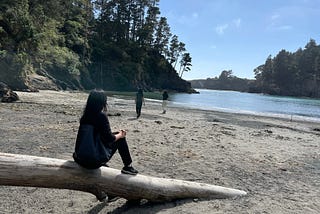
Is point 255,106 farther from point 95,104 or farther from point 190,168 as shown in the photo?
point 95,104

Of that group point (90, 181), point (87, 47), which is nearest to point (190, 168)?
point (90, 181)

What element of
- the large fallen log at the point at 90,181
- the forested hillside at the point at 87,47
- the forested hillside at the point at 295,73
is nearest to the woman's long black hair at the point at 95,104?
the large fallen log at the point at 90,181

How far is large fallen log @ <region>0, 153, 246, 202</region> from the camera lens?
13.6 ft

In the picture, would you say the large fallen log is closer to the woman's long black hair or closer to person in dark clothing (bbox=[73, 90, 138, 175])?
person in dark clothing (bbox=[73, 90, 138, 175])

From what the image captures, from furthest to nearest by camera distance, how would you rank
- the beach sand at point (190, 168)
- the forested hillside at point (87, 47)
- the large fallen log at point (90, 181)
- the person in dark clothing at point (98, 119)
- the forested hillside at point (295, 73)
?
the forested hillside at point (295, 73)
the forested hillside at point (87, 47)
the beach sand at point (190, 168)
the person in dark clothing at point (98, 119)
the large fallen log at point (90, 181)

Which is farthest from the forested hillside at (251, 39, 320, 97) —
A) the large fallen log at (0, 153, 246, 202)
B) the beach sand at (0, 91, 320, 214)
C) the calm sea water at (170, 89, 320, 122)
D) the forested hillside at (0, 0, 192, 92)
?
the large fallen log at (0, 153, 246, 202)

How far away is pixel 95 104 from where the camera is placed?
4.66 m

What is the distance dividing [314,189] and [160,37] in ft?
325

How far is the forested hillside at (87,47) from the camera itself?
2841cm

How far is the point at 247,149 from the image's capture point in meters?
10.6

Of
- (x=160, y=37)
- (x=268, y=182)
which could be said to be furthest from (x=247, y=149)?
(x=160, y=37)

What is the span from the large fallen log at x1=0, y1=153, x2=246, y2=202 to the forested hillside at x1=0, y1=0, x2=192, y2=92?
83.2 ft

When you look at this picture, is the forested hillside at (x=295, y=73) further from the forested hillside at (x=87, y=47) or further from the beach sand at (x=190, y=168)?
the beach sand at (x=190, y=168)

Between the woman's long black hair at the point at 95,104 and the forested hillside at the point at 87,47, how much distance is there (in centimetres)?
2498
